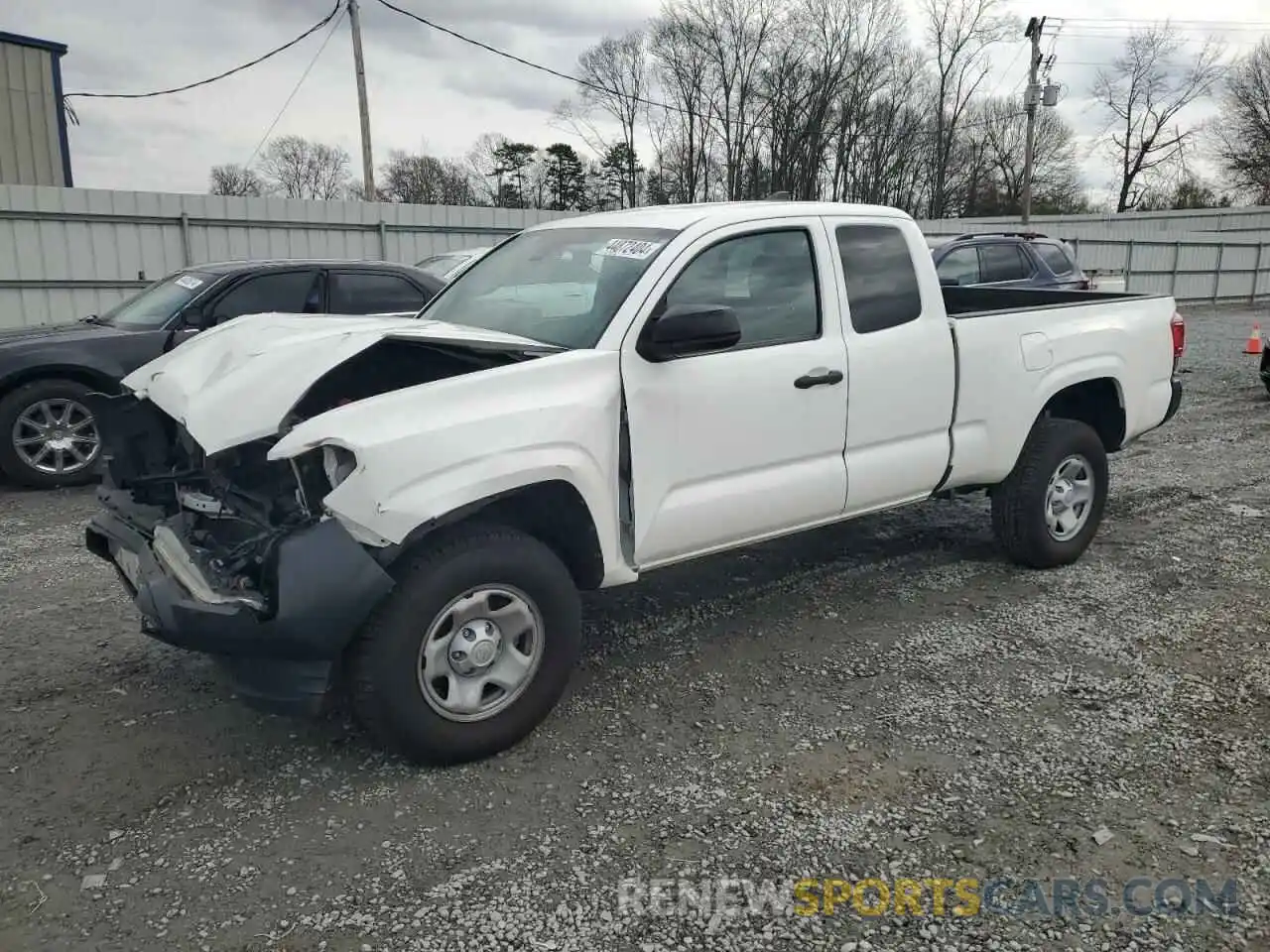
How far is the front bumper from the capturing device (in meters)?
2.92

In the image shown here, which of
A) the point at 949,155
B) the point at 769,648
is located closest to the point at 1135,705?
the point at 769,648

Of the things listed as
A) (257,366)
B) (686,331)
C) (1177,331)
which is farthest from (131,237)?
(1177,331)

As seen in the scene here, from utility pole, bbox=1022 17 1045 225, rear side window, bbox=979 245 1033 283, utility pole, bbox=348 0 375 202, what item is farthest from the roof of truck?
→ utility pole, bbox=1022 17 1045 225

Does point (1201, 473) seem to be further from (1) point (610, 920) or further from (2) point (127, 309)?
(2) point (127, 309)

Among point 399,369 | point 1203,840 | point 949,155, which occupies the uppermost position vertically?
point 949,155

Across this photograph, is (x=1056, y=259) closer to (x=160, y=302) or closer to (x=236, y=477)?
(x=160, y=302)

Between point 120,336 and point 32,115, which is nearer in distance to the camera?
point 120,336

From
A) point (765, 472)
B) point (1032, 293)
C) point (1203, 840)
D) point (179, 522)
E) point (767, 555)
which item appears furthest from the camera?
point (1032, 293)

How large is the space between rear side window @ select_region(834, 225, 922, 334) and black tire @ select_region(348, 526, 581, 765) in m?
1.89

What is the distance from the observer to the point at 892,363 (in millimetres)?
4414

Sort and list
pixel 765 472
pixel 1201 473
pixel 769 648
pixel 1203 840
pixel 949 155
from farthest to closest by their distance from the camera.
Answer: pixel 949 155
pixel 1201 473
pixel 769 648
pixel 765 472
pixel 1203 840

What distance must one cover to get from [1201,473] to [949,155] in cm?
4759

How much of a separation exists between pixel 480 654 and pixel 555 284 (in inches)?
66.0

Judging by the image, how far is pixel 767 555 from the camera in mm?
5703
